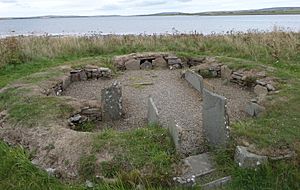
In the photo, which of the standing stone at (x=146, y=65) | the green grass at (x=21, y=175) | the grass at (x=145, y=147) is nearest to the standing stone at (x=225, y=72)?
the grass at (x=145, y=147)

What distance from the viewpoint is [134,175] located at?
5.22 meters

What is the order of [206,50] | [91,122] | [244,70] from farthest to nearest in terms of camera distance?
[206,50] < [244,70] < [91,122]

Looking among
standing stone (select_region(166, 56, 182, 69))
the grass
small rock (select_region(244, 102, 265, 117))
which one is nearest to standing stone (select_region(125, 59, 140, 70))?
standing stone (select_region(166, 56, 182, 69))

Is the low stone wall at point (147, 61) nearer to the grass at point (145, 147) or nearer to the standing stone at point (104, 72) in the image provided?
the standing stone at point (104, 72)

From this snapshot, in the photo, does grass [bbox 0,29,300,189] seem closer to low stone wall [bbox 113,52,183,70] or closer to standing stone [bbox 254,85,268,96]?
standing stone [bbox 254,85,268,96]

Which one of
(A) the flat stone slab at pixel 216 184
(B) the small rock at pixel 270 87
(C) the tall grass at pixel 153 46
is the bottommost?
(A) the flat stone slab at pixel 216 184

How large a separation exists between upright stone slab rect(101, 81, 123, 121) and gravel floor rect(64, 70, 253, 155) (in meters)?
0.17

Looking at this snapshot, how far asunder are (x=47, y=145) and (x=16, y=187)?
3.41 ft

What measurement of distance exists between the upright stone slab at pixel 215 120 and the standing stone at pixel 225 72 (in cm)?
478

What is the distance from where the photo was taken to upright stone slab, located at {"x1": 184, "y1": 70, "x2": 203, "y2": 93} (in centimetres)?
948

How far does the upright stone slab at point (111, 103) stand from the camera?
7.86 meters

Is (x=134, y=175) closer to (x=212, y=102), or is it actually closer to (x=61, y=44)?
(x=212, y=102)

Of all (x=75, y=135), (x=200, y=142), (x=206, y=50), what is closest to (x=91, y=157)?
(x=75, y=135)

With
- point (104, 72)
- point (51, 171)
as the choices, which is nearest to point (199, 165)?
point (51, 171)
